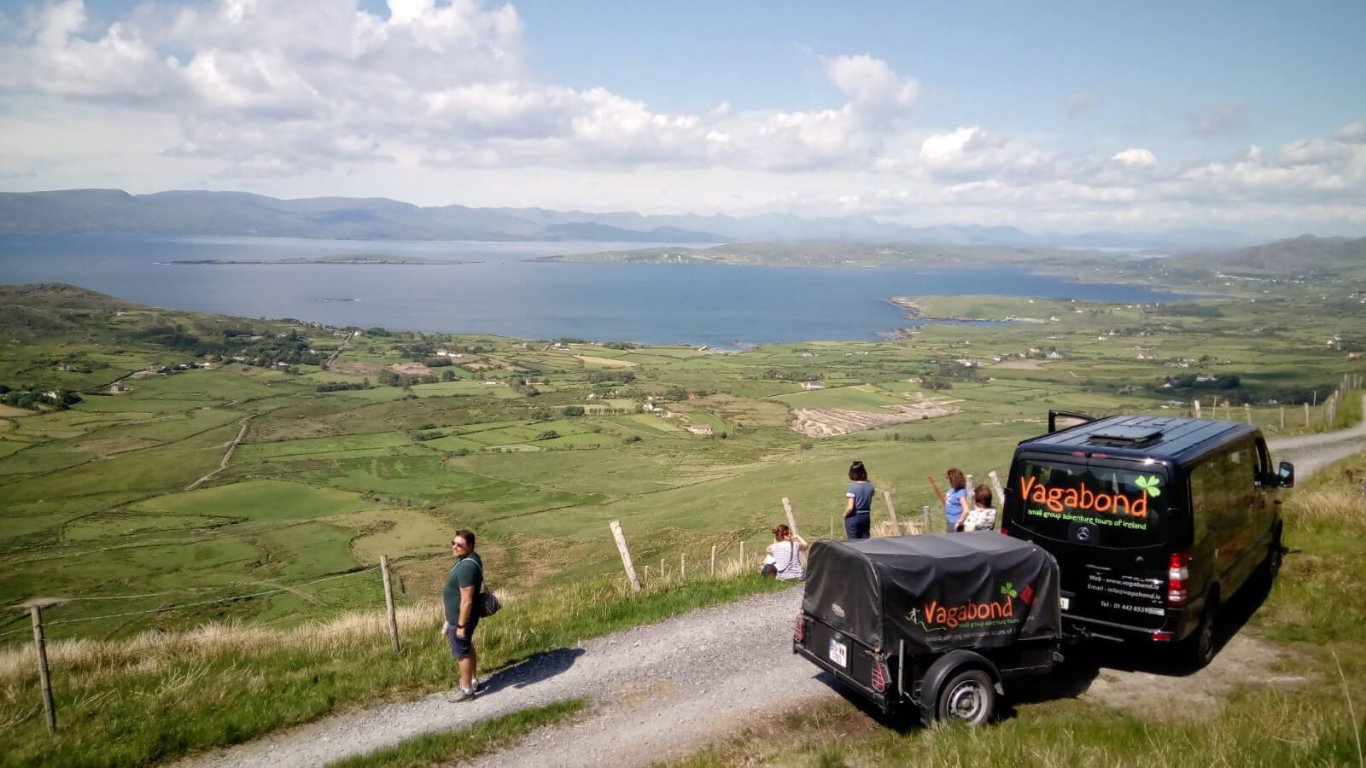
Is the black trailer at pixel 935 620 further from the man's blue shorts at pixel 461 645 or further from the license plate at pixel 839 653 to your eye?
the man's blue shorts at pixel 461 645

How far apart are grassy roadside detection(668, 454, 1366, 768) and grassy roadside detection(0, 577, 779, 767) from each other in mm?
3964

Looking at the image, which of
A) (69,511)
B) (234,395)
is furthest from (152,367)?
(69,511)

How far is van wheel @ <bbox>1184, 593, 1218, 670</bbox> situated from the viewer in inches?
370

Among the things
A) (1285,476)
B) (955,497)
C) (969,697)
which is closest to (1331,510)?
(1285,476)

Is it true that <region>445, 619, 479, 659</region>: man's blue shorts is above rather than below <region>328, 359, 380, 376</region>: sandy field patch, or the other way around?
above

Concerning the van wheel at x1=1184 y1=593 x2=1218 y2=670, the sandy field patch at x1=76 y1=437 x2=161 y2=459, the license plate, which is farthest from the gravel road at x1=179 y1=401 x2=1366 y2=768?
the sandy field patch at x1=76 y1=437 x2=161 y2=459

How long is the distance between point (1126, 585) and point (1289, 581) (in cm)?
519

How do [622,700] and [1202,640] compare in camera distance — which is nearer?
[622,700]

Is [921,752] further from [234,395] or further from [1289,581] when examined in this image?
[234,395]

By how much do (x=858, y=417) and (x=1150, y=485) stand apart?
214ft

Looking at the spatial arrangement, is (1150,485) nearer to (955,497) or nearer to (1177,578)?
(1177,578)

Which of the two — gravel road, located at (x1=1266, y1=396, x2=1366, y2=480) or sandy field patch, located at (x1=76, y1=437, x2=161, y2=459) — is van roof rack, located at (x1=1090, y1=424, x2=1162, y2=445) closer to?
gravel road, located at (x1=1266, y1=396, x2=1366, y2=480)

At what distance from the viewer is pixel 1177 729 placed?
7242mm

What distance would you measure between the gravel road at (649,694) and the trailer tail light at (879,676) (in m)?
1.42
